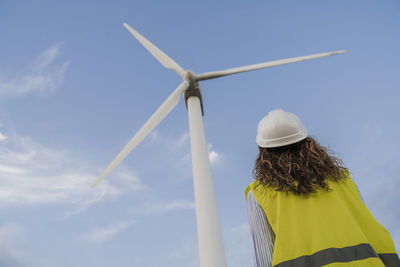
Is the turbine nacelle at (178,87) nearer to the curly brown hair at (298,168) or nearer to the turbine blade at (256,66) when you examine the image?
the turbine blade at (256,66)

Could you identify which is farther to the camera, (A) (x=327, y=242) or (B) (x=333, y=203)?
(B) (x=333, y=203)

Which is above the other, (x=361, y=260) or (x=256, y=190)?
(x=256, y=190)

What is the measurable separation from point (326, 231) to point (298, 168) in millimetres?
1024

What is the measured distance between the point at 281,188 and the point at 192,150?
452cm

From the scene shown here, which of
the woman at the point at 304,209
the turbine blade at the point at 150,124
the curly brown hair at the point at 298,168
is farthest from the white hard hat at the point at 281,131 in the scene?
the turbine blade at the point at 150,124

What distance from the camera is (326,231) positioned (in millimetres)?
3613

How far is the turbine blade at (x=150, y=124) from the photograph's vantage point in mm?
9703

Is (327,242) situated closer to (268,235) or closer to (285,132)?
(268,235)

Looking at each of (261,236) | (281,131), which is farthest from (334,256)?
(281,131)

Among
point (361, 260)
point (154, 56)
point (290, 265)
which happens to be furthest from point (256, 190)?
point (154, 56)

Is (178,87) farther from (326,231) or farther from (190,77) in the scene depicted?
(326,231)

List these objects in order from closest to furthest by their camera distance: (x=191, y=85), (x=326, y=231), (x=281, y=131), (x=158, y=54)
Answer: (x=326, y=231) → (x=281, y=131) → (x=191, y=85) → (x=158, y=54)

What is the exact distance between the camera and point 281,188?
13.6 feet

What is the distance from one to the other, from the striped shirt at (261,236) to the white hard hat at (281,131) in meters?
1.01
